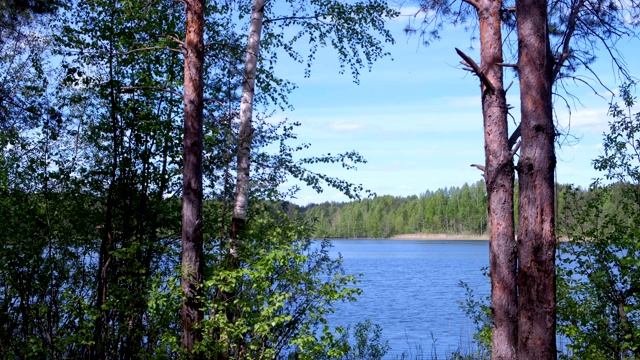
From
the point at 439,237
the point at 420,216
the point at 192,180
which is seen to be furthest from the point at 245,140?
the point at 420,216

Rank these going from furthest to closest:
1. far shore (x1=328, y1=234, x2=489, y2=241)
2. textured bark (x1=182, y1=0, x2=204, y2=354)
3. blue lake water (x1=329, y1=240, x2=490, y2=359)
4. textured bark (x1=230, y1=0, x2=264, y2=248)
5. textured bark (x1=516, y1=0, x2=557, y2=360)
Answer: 1. far shore (x1=328, y1=234, x2=489, y2=241)
2. blue lake water (x1=329, y1=240, x2=490, y2=359)
3. textured bark (x1=230, y1=0, x2=264, y2=248)
4. textured bark (x1=182, y1=0, x2=204, y2=354)
5. textured bark (x1=516, y1=0, x2=557, y2=360)

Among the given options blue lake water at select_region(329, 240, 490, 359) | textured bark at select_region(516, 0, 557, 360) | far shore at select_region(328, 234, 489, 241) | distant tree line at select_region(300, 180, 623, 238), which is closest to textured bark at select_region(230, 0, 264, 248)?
textured bark at select_region(516, 0, 557, 360)

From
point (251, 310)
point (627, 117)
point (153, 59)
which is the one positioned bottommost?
point (251, 310)

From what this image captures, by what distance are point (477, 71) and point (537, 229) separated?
68.1 inches

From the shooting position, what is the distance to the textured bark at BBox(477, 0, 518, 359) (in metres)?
6.66

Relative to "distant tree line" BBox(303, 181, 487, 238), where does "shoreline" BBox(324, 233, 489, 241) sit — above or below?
below

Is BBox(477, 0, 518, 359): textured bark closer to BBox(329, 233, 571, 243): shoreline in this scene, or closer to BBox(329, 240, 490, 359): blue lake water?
BBox(329, 240, 490, 359): blue lake water

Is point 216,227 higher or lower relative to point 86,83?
lower

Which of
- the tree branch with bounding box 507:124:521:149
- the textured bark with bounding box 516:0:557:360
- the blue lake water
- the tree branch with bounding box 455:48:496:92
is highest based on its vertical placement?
the tree branch with bounding box 455:48:496:92

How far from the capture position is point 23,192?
8.64 metres

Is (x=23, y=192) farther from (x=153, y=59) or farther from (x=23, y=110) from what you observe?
(x=153, y=59)

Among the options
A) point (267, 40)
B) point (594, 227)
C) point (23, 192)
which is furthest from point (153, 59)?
point (594, 227)

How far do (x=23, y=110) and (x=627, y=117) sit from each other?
814 centimetres

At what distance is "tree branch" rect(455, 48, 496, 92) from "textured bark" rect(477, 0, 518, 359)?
125mm
